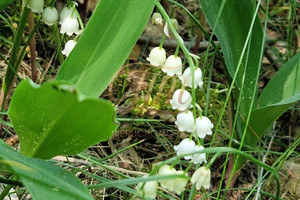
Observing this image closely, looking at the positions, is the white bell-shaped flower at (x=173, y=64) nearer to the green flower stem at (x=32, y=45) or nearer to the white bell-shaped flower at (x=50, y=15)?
the white bell-shaped flower at (x=50, y=15)

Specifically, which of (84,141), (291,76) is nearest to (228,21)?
(291,76)

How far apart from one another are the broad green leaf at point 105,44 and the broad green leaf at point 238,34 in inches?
17.3

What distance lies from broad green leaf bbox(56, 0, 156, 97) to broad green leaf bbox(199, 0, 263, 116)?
440mm

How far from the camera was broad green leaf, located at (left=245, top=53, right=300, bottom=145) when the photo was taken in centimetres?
145

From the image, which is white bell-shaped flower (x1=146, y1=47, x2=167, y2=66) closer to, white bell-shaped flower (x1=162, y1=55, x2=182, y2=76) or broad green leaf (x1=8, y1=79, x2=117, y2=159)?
white bell-shaped flower (x1=162, y1=55, x2=182, y2=76)

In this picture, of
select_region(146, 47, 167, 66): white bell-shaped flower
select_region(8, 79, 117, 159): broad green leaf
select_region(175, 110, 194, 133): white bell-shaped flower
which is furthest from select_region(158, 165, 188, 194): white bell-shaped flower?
select_region(146, 47, 167, 66): white bell-shaped flower

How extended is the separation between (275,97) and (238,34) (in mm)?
207

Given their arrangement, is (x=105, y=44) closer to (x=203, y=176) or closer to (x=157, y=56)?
(x=157, y=56)

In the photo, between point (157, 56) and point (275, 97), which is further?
point (275, 97)

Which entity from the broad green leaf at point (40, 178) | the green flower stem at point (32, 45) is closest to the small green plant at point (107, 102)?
the broad green leaf at point (40, 178)

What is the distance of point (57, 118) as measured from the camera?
37.6 inches

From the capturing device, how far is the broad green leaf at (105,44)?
3.52 ft

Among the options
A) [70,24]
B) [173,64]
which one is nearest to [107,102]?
[173,64]

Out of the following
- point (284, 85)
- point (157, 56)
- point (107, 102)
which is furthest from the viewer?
point (284, 85)
